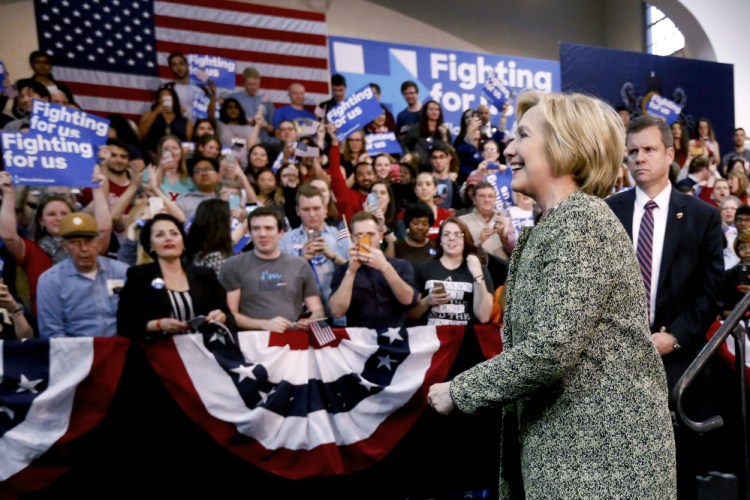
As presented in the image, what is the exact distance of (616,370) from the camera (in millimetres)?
1545

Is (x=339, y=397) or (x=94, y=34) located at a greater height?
(x=94, y=34)

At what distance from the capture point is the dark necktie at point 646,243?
305 centimetres

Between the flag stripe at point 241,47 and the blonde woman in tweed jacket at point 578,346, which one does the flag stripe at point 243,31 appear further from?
the blonde woman in tweed jacket at point 578,346

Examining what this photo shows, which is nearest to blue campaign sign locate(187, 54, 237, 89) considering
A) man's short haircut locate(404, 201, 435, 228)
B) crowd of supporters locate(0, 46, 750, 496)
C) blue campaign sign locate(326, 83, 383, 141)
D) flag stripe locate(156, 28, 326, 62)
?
crowd of supporters locate(0, 46, 750, 496)

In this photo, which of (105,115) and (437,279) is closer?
(437,279)

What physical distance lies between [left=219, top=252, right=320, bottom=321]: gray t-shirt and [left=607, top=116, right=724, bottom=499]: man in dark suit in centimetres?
221

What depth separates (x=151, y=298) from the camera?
4102mm

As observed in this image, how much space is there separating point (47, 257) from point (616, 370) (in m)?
4.59

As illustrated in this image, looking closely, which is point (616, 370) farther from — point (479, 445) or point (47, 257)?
point (47, 257)

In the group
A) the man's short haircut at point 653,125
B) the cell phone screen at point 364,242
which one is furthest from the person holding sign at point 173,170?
the man's short haircut at point 653,125

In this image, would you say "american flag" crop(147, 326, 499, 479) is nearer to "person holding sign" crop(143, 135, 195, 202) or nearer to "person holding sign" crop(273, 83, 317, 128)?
"person holding sign" crop(143, 135, 195, 202)

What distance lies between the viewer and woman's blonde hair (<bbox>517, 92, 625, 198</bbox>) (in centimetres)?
161

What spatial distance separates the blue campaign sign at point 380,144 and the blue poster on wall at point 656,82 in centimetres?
403

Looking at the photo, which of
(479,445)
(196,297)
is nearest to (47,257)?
(196,297)
